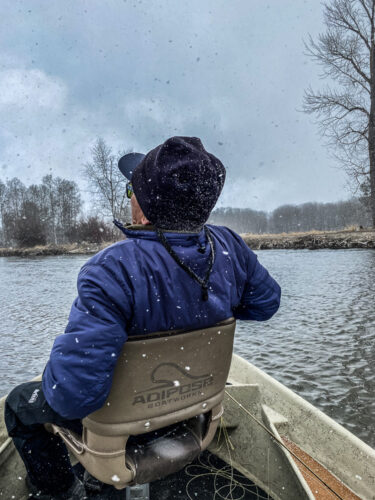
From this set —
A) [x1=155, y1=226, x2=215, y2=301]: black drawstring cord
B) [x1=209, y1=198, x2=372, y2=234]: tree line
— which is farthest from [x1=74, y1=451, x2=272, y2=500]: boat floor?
[x1=209, y1=198, x2=372, y2=234]: tree line

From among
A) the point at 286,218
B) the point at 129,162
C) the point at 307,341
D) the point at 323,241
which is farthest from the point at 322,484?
the point at 286,218

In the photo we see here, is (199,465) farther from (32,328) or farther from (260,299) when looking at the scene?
(32,328)

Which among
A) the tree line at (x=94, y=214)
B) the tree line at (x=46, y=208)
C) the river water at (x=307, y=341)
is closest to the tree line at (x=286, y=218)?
the tree line at (x=94, y=214)

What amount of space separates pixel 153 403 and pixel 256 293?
2.12ft

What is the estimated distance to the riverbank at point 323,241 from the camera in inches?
810

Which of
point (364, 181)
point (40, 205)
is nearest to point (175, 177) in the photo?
point (364, 181)

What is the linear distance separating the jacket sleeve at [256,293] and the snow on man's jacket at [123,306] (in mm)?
169

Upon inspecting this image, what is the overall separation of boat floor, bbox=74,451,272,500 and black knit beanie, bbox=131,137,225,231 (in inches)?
57.6

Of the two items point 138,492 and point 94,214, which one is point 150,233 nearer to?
point 138,492

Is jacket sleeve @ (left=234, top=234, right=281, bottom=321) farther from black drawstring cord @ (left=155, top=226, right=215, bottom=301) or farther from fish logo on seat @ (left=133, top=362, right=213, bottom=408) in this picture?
fish logo on seat @ (left=133, top=362, right=213, bottom=408)

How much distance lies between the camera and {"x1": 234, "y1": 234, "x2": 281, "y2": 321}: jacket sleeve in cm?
158

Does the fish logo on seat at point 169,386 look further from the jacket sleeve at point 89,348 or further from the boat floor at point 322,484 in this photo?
the boat floor at point 322,484

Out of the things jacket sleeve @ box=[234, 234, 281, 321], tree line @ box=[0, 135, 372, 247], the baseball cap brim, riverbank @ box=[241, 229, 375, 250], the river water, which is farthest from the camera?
tree line @ box=[0, 135, 372, 247]

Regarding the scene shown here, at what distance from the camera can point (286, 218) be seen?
102688 mm
